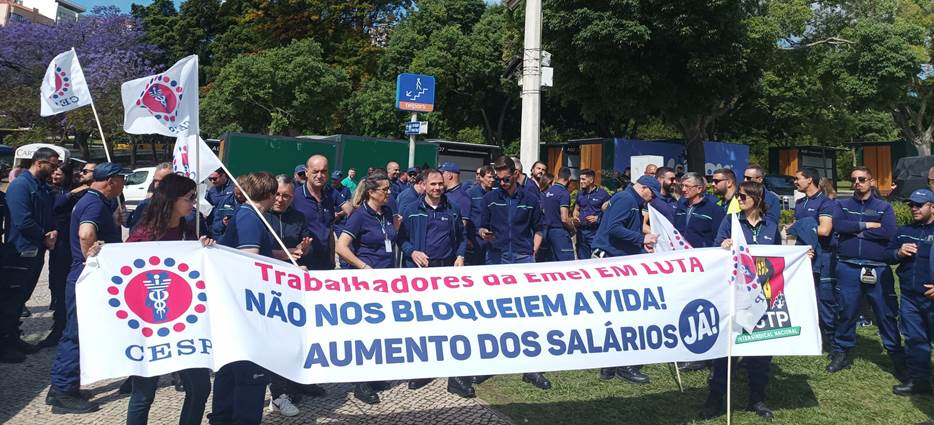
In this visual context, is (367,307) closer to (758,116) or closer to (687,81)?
(687,81)

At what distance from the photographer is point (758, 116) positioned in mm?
35125

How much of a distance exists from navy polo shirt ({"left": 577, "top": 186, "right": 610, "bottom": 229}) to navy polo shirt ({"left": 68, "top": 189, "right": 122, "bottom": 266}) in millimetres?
6259

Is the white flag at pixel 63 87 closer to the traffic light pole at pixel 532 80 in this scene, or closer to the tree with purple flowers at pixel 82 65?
the traffic light pole at pixel 532 80

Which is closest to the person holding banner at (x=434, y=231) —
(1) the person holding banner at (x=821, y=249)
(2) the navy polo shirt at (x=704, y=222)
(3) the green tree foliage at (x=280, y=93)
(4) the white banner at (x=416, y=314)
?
(4) the white banner at (x=416, y=314)

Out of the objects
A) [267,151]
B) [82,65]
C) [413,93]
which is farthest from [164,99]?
[82,65]

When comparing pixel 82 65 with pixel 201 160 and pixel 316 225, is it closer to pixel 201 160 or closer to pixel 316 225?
pixel 316 225

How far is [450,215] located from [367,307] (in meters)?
1.94

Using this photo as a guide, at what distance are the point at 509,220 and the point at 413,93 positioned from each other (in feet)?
35.9

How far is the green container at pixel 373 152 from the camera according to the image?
23.1 metres

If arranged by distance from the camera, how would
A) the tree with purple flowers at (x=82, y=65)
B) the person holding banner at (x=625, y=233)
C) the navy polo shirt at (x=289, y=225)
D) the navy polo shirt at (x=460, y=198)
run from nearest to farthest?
the navy polo shirt at (x=289, y=225) < the person holding banner at (x=625, y=233) < the navy polo shirt at (x=460, y=198) < the tree with purple flowers at (x=82, y=65)

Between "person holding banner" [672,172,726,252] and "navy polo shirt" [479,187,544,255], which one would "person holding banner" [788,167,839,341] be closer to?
"person holding banner" [672,172,726,252]

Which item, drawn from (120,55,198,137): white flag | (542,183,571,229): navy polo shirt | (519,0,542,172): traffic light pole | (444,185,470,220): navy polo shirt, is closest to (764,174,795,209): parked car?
(519,0,542,172): traffic light pole

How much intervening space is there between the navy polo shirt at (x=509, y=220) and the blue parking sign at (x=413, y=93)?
10645 millimetres

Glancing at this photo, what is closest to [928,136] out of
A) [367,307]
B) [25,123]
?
[367,307]
